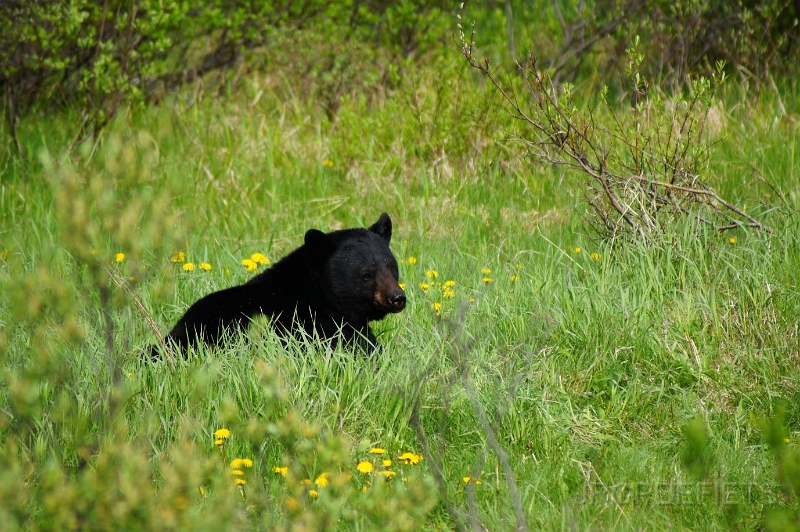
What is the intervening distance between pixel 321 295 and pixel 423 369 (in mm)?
955

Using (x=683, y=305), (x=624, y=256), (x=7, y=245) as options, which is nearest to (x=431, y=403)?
(x=683, y=305)

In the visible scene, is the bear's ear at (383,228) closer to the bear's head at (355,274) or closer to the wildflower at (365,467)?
the bear's head at (355,274)

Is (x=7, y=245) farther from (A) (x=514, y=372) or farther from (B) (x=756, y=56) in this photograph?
(B) (x=756, y=56)

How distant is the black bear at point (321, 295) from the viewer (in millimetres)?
4539

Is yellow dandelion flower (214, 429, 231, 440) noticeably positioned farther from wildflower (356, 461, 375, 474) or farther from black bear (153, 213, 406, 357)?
black bear (153, 213, 406, 357)

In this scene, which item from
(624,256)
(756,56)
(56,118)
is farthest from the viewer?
(756,56)

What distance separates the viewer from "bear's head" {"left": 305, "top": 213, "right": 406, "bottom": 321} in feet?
15.6

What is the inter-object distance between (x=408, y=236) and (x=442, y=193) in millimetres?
590

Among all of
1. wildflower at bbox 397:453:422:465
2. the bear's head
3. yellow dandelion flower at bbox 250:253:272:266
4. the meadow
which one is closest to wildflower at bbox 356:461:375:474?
the meadow

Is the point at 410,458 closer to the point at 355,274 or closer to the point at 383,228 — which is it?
the point at 355,274

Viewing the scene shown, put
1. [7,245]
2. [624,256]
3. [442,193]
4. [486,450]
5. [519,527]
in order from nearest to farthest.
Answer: [519,527] < [486,450] < [624,256] < [7,245] < [442,193]

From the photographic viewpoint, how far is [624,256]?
5.29 metres

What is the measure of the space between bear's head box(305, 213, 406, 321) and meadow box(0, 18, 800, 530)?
224 mm

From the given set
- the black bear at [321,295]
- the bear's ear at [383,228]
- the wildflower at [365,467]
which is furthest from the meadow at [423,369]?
the bear's ear at [383,228]
